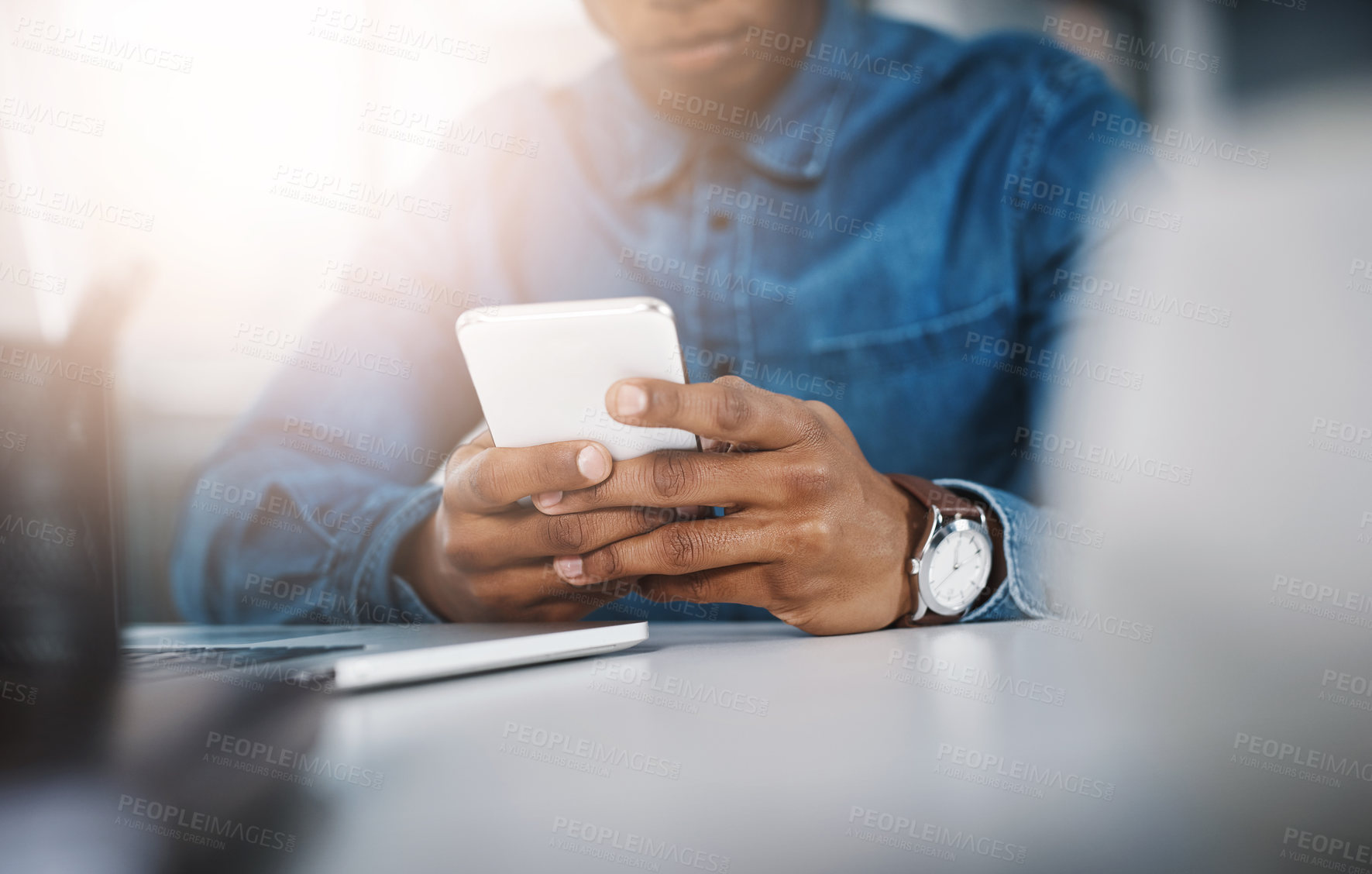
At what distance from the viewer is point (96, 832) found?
245 mm

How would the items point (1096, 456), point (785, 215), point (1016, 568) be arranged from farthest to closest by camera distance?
point (785, 215) → point (1096, 456) → point (1016, 568)

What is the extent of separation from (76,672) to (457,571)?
337 millimetres

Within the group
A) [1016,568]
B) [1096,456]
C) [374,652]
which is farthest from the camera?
[1096,456]

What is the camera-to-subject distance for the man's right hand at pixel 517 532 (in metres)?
0.54

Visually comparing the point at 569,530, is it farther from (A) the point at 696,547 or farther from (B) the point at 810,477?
(B) the point at 810,477

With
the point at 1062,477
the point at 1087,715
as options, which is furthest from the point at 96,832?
the point at 1062,477

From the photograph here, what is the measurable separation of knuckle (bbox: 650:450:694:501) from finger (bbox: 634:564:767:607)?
105 mm

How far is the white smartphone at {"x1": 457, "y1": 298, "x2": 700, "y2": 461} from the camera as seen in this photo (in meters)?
0.45

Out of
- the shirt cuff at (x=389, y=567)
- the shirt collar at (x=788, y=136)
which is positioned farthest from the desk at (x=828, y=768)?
the shirt collar at (x=788, y=136)

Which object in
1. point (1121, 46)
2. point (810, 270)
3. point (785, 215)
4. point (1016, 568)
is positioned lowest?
point (1016, 568)

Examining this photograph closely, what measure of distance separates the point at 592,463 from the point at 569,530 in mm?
100

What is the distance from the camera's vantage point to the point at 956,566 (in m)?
0.64

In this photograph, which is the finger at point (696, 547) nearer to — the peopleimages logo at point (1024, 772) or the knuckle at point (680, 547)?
the knuckle at point (680, 547)

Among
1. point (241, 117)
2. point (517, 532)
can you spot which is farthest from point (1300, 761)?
point (241, 117)
